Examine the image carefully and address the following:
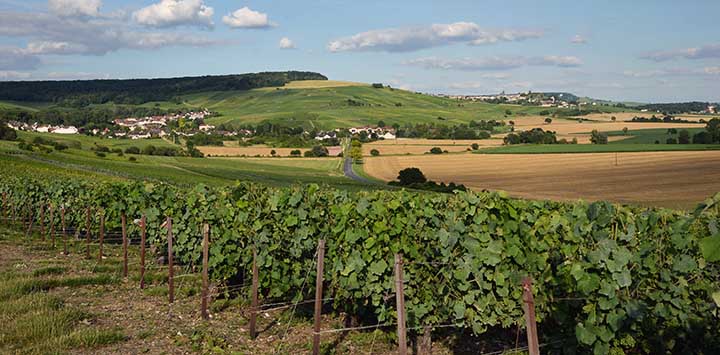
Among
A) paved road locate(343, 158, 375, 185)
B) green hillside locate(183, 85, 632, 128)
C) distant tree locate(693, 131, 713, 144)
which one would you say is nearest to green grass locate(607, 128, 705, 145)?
distant tree locate(693, 131, 713, 144)

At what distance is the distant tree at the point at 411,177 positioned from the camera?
2653 inches

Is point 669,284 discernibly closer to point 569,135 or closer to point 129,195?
point 129,195

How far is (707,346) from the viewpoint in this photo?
6.85 metres

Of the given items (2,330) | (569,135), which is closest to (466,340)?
(2,330)

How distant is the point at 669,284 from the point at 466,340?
145 inches

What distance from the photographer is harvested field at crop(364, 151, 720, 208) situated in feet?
158

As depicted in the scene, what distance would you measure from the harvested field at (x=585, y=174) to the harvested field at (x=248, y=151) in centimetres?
2181

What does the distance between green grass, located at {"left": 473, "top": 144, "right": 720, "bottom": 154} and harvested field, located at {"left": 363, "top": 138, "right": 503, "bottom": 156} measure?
27.3 ft

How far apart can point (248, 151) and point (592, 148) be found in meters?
58.5

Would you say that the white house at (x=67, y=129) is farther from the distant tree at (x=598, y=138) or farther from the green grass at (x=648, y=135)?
the green grass at (x=648, y=135)

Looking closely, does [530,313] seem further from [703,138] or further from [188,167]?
[703,138]

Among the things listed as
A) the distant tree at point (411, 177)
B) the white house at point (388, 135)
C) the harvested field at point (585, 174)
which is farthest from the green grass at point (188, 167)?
the white house at point (388, 135)

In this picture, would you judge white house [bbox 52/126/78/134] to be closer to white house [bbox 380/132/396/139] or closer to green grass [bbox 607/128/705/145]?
white house [bbox 380/132/396/139]

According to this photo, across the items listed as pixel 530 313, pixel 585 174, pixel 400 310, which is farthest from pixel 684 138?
pixel 530 313
